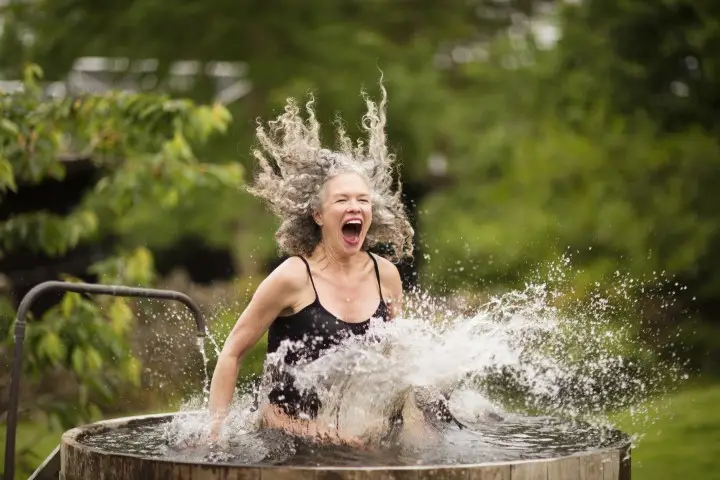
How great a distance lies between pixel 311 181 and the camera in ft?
13.2

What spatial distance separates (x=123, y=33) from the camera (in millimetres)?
15180

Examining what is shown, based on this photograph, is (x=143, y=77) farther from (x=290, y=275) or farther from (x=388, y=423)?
(x=388, y=423)

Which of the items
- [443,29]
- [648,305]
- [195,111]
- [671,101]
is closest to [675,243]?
[648,305]

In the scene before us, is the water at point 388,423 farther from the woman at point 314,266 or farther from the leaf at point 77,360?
the leaf at point 77,360

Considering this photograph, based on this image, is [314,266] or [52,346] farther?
[52,346]

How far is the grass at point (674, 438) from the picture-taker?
294 inches

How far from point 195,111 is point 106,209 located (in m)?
7.23

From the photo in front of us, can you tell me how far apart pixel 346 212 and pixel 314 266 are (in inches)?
8.8

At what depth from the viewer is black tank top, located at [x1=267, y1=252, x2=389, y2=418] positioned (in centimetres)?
374

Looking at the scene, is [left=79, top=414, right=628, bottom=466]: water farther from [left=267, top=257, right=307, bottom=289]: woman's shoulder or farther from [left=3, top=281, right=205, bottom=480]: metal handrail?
[left=267, top=257, right=307, bottom=289]: woman's shoulder

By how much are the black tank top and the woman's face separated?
0.64 ft

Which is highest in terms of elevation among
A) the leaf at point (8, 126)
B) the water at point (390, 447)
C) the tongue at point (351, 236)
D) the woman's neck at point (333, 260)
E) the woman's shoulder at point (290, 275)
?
the leaf at point (8, 126)

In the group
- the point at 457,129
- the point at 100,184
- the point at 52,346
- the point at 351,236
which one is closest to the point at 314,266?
the point at 351,236

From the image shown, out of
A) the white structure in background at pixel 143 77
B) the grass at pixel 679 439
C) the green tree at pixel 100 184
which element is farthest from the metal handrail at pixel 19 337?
the white structure in background at pixel 143 77
